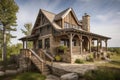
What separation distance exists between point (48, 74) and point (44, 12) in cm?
1341

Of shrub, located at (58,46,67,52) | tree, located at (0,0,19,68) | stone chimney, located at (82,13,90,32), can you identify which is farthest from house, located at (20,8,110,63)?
tree, located at (0,0,19,68)

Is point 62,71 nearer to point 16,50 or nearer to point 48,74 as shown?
point 48,74

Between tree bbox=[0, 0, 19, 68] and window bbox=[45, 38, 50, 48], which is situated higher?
tree bbox=[0, 0, 19, 68]

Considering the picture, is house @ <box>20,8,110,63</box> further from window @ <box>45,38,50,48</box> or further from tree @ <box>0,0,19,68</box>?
tree @ <box>0,0,19,68</box>

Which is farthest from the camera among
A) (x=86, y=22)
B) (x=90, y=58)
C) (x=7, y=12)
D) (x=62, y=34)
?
(x=86, y=22)

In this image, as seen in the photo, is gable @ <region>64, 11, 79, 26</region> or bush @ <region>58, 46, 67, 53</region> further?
gable @ <region>64, 11, 79, 26</region>

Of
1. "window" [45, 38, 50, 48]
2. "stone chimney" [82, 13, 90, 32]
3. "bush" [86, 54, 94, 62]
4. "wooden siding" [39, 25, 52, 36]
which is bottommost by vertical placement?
"bush" [86, 54, 94, 62]

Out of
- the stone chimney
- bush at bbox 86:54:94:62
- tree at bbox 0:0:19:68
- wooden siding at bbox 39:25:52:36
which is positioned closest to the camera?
bush at bbox 86:54:94:62

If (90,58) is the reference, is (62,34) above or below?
above

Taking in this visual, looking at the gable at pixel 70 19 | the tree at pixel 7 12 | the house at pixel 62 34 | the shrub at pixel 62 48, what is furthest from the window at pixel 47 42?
the tree at pixel 7 12

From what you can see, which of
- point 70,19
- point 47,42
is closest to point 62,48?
point 47,42

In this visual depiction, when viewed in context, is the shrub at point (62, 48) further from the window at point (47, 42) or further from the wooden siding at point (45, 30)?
the wooden siding at point (45, 30)

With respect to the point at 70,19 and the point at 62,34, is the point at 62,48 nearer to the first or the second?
the point at 62,34

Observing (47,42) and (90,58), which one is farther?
(47,42)
